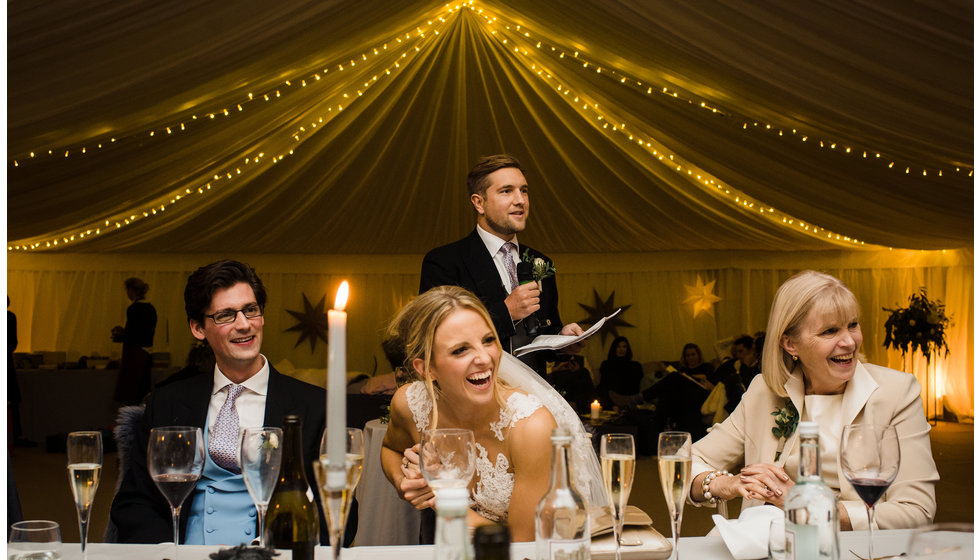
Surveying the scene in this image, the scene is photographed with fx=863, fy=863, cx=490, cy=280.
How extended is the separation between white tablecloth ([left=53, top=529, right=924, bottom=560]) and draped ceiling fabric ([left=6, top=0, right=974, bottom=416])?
2608mm

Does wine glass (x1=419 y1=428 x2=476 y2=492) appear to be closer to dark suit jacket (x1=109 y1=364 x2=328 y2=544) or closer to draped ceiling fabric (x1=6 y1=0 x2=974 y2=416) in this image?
dark suit jacket (x1=109 y1=364 x2=328 y2=544)

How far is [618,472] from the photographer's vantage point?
1.54 m

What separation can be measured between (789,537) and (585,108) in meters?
5.98

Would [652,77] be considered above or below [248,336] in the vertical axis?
above

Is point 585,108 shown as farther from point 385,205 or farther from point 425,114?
point 385,205

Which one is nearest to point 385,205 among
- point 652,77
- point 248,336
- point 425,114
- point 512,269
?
point 425,114

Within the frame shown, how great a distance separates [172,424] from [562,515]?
1579mm

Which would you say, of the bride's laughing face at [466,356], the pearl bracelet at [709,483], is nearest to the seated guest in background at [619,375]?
the pearl bracelet at [709,483]

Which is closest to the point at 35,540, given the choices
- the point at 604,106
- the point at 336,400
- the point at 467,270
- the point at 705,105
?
the point at 336,400

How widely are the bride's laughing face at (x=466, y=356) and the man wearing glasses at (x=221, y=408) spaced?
507 millimetres

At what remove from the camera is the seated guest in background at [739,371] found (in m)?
8.10

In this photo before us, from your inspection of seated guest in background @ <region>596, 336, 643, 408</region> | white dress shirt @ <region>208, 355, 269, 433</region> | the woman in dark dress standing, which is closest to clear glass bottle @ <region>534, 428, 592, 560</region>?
white dress shirt @ <region>208, 355, 269, 433</region>

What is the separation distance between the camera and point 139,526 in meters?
2.35

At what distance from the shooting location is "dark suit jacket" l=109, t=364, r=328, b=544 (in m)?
2.36
